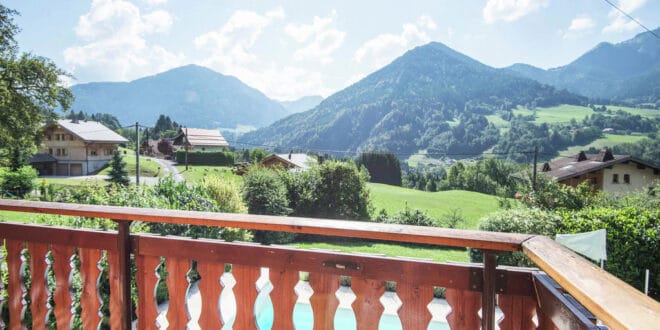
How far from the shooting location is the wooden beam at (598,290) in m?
0.59

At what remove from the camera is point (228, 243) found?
141 centimetres

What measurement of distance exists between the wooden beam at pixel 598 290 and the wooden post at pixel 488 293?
112 millimetres

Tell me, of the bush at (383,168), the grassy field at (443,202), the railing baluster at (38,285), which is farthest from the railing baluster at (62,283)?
the bush at (383,168)

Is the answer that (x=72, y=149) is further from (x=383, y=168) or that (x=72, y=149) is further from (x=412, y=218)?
(x=383, y=168)

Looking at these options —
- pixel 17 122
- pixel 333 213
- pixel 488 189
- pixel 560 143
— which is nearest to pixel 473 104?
pixel 560 143

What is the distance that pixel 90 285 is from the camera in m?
1.62

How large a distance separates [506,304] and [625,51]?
8214 inches

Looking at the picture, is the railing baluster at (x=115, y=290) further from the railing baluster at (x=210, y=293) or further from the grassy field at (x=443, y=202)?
the grassy field at (x=443, y=202)

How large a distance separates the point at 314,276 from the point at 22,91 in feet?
60.7

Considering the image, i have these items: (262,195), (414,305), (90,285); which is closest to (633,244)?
(414,305)

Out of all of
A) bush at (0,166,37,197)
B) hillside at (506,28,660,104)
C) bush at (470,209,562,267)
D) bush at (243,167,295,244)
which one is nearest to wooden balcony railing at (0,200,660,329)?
bush at (470,209,562,267)

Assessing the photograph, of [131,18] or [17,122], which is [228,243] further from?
[17,122]

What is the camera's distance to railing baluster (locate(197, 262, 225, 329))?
56.6 inches

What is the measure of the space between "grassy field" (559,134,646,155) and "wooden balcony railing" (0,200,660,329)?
67.0 meters
